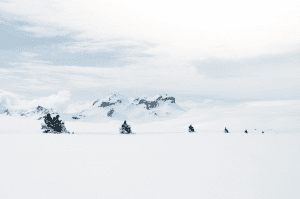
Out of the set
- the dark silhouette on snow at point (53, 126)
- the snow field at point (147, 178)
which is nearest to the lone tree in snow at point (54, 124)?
the dark silhouette on snow at point (53, 126)

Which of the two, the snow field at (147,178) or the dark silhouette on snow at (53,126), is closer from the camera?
the snow field at (147,178)

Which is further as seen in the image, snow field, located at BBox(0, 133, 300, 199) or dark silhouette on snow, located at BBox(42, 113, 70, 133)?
dark silhouette on snow, located at BBox(42, 113, 70, 133)

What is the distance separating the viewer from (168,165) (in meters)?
11.2

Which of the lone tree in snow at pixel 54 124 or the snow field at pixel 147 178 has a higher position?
the lone tree in snow at pixel 54 124

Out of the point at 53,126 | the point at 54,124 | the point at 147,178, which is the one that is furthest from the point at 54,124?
the point at 147,178

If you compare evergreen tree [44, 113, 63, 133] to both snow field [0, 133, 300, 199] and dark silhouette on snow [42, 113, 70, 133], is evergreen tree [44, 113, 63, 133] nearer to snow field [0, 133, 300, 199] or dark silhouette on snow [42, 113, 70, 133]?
dark silhouette on snow [42, 113, 70, 133]

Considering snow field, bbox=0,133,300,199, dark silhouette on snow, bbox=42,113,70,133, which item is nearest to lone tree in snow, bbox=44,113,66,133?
dark silhouette on snow, bbox=42,113,70,133

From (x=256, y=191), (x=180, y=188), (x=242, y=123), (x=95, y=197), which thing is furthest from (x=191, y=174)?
(x=242, y=123)

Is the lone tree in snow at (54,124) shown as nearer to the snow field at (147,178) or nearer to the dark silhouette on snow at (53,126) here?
the dark silhouette on snow at (53,126)

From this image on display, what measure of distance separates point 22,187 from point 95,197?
7.24ft

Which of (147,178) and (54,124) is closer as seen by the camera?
(147,178)

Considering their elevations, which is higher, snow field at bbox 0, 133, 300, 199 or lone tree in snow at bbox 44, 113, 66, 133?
lone tree in snow at bbox 44, 113, 66, 133

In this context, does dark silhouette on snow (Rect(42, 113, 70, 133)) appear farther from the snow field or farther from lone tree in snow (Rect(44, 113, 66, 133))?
the snow field

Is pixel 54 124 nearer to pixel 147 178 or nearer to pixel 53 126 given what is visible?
pixel 53 126
